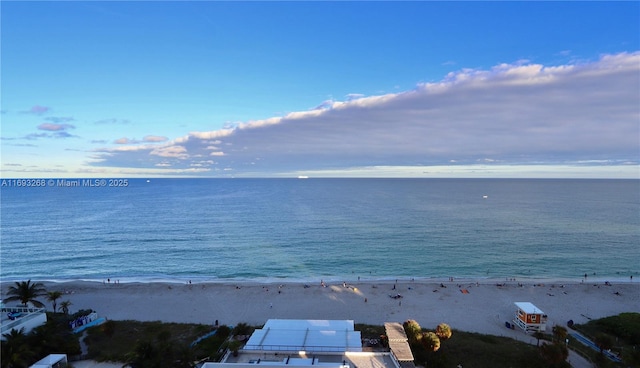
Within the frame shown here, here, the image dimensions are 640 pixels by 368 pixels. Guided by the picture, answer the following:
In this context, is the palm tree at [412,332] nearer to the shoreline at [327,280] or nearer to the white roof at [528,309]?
the white roof at [528,309]

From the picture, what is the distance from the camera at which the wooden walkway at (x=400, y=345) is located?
19.9m

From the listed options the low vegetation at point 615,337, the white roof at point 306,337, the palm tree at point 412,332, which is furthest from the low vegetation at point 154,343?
the low vegetation at point 615,337

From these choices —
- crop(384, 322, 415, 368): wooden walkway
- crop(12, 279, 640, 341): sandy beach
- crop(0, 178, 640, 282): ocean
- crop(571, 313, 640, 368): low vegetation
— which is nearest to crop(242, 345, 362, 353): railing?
crop(384, 322, 415, 368): wooden walkway

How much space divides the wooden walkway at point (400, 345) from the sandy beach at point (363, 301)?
30.8 feet

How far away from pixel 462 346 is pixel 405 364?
7.16 metres

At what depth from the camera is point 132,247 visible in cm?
6538

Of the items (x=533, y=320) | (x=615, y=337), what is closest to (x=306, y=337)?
(x=533, y=320)

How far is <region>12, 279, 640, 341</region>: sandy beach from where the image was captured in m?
33.2

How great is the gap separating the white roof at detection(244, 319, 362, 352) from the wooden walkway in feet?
6.82

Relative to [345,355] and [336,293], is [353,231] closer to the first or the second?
[336,293]


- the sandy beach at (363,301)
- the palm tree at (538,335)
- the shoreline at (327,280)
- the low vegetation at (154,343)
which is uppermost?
the low vegetation at (154,343)

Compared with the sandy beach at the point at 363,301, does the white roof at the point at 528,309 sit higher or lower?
higher

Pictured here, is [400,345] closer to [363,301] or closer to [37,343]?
[363,301]

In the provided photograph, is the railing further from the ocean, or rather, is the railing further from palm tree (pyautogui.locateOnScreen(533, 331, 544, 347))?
the ocean
